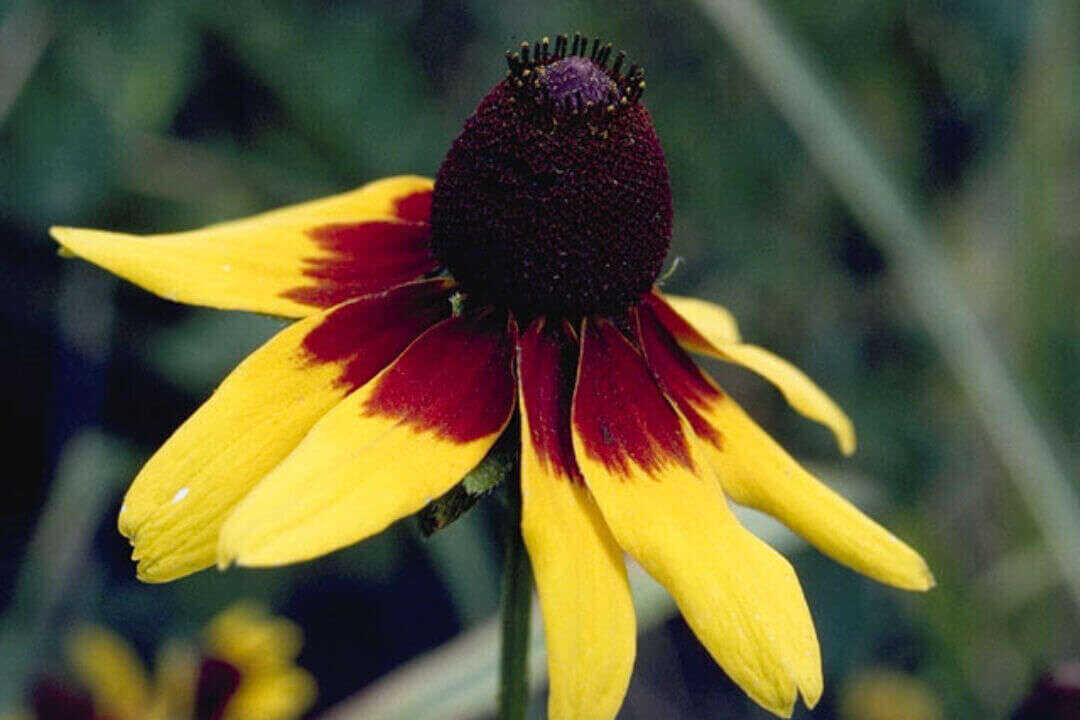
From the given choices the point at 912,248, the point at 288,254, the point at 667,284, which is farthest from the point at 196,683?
the point at 667,284

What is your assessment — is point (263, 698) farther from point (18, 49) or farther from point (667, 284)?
point (667, 284)

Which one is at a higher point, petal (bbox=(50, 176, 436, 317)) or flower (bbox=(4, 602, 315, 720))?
petal (bbox=(50, 176, 436, 317))

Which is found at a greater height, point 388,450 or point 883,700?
point 388,450

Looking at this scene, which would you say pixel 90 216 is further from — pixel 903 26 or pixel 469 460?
pixel 903 26

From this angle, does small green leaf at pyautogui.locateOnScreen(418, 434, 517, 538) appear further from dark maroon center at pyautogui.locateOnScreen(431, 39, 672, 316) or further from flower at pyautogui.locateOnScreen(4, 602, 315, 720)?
flower at pyautogui.locateOnScreen(4, 602, 315, 720)

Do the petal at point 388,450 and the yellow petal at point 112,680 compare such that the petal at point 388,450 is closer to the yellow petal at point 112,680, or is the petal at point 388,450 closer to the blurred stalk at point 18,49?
the yellow petal at point 112,680

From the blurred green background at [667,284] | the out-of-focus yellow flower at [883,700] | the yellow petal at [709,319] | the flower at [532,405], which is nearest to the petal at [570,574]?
the flower at [532,405]

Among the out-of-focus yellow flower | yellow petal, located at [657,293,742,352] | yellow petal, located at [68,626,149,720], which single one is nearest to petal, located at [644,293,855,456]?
yellow petal, located at [657,293,742,352]
